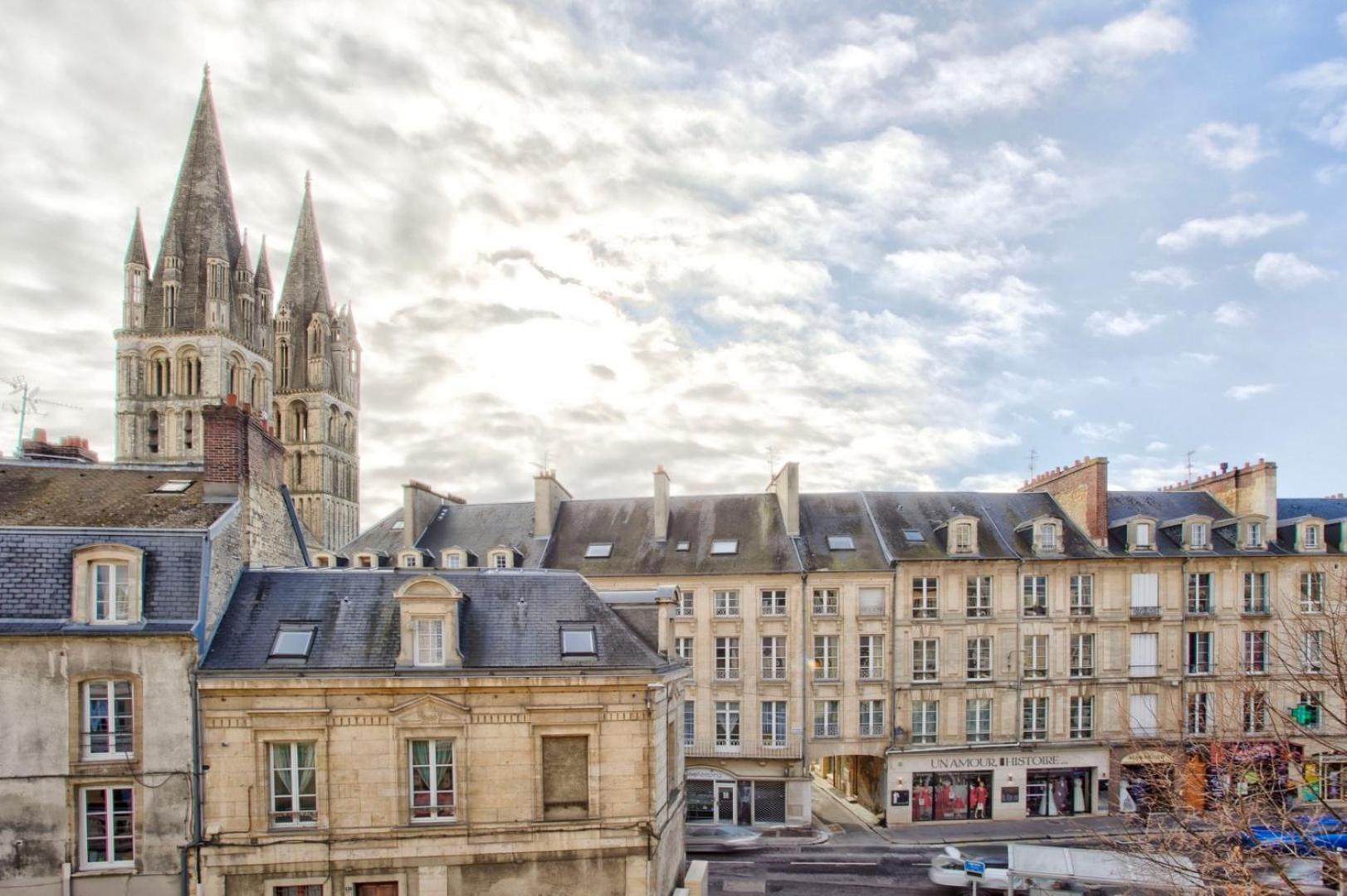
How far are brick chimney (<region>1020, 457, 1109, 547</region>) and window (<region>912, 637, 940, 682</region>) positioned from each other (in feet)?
28.5

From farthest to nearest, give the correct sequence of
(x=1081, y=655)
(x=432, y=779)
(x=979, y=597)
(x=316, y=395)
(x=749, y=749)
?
1. (x=316, y=395)
2. (x=1081, y=655)
3. (x=979, y=597)
4. (x=749, y=749)
5. (x=432, y=779)

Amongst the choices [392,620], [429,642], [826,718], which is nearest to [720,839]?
[826,718]

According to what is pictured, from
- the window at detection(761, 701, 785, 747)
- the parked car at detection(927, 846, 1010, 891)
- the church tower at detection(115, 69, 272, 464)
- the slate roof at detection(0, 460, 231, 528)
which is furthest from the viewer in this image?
the church tower at detection(115, 69, 272, 464)

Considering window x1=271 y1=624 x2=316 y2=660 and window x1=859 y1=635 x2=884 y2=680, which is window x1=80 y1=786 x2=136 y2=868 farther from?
window x1=859 y1=635 x2=884 y2=680

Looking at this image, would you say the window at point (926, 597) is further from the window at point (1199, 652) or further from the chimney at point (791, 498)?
the window at point (1199, 652)

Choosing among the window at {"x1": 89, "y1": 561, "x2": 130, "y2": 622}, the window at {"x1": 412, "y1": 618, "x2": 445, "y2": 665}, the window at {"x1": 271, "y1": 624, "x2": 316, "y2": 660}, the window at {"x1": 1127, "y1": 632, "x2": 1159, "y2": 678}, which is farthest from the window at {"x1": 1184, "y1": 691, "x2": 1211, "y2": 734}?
the window at {"x1": 89, "y1": 561, "x2": 130, "y2": 622}

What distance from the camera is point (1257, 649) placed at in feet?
109

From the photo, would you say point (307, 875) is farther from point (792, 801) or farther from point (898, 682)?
point (898, 682)

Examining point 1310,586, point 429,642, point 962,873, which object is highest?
point 429,642

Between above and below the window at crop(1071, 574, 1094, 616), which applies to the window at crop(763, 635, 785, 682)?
below

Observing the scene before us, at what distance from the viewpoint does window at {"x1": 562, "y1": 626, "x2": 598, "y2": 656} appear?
17.9 metres

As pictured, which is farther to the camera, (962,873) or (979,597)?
(979,597)

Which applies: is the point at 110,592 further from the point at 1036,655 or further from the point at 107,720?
the point at 1036,655

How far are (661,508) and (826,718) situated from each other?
1128 centimetres
